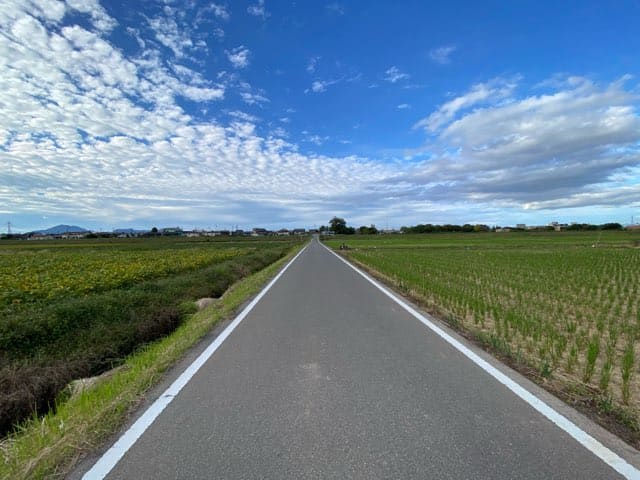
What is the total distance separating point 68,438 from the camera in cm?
283

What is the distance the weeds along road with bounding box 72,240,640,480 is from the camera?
2.53 metres

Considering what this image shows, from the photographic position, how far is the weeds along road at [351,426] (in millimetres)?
2529

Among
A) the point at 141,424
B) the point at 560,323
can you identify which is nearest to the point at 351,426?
the point at 141,424

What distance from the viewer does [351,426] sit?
10.2 ft

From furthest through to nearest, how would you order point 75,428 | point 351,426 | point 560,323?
point 560,323 < point 351,426 < point 75,428

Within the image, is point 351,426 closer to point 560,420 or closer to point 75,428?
point 560,420

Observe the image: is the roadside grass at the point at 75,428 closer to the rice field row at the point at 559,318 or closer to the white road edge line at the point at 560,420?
the white road edge line at the point at 560,420

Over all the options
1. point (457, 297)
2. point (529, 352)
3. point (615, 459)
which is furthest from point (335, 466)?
point (457, 297)

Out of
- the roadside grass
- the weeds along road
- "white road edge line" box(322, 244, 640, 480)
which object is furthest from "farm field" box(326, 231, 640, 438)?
the roadside grass

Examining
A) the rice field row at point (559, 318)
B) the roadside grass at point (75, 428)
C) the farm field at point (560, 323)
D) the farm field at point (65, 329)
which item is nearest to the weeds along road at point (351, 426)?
the roadside grass at point (75, 428)

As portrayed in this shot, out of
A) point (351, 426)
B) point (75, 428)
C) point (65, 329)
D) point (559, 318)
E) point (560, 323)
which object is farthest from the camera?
point (559, 318)

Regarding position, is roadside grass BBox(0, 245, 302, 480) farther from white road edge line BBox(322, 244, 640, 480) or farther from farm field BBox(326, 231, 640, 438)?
farm field BBox(326, 231, 640, 438)

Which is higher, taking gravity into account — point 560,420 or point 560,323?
point 560,420

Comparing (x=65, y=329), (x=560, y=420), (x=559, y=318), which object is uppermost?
(x=560, y=420)
